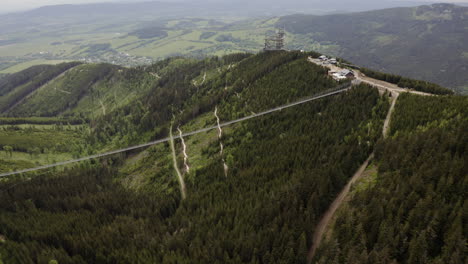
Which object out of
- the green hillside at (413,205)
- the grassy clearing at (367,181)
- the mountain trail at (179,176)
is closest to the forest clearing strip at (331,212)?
the grassy clearing at (367,181)

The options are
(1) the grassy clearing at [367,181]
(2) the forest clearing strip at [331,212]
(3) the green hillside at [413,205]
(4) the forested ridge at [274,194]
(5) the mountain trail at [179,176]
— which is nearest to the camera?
(3) the green hillside at [413,205]

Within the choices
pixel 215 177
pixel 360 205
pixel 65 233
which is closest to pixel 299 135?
pixel 215 177

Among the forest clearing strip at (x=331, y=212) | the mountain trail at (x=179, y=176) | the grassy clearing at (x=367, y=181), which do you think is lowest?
the mountain trail at (x=179, y=176)

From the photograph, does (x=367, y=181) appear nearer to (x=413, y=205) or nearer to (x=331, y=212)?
(x=331, y=212)

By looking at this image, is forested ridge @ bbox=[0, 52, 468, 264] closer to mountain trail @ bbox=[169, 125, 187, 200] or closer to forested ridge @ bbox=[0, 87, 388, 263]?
forested ridge @ bbox=[0, 87, 388, 263]

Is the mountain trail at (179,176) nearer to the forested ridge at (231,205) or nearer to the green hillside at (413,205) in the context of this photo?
the forested ridge at (231,205)

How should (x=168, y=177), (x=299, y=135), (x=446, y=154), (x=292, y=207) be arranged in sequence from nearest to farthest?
(x=446, y=154), (x=292, y=207), (x=299, y=135), (x=168, y=177)

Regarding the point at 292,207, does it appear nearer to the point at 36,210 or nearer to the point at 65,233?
the point at 65,233

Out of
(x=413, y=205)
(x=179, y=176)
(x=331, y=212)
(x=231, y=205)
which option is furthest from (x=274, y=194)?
(x=179, y=176)
